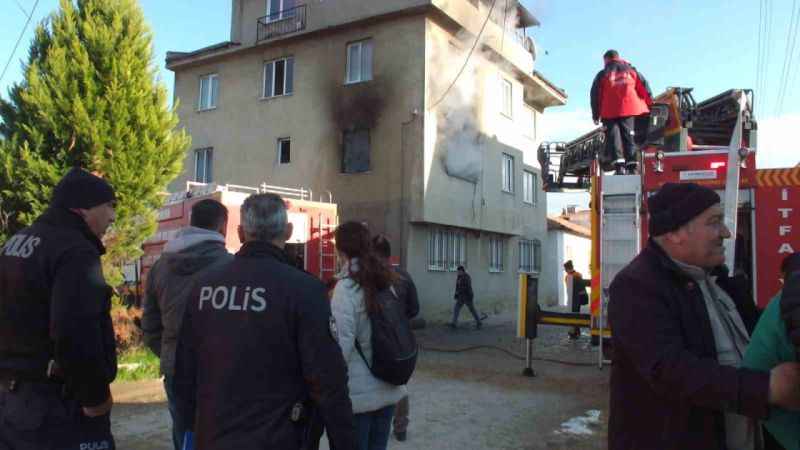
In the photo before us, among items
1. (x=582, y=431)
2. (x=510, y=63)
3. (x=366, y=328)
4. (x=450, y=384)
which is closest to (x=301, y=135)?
(x=510, y=63)

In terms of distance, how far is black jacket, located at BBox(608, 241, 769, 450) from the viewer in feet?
6.03

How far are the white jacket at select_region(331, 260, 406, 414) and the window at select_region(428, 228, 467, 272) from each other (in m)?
14.2

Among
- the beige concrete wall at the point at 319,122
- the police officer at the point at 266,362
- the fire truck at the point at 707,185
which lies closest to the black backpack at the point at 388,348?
the police officer at the point at 266,362

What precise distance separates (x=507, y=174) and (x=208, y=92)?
10.4m

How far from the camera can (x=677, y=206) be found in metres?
2.21

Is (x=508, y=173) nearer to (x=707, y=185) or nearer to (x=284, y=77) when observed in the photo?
(x=284, y=77)

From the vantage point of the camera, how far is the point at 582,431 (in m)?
6.15

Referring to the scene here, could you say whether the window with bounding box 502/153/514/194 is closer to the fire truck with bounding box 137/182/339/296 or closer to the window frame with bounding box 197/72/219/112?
the fire truck with bounding box 137/182/339/296

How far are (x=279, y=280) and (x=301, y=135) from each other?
16.8 meters

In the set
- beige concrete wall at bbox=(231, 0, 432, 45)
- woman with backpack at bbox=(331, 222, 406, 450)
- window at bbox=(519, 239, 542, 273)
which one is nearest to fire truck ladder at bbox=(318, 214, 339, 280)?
beige concrete wall at bbox=(231, 0, 432, 45)

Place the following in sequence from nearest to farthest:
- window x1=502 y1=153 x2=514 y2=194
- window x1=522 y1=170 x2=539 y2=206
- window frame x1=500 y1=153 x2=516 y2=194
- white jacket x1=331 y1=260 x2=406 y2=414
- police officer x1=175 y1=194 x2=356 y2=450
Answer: police officer x1=175 y1=194 x2=356 y2=450 < white jacket x1=331 y1=260 x2=406 y2=414 < window frame x1=500 y1=153 x2=516 y2=194 < window x1=502 y1=153 x2=514 y2=194 < window x1=522 y1=170 x2=539 y2=206

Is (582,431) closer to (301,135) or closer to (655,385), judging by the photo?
(655,385)

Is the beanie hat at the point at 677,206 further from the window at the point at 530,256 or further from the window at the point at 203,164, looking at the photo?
the window at the point at 530,256

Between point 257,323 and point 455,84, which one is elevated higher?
point 455,84
